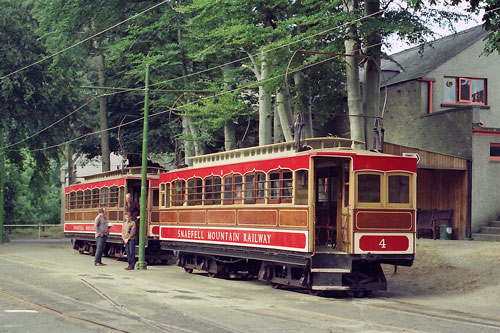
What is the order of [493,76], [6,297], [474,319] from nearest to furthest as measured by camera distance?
[474,319]
[6,297]
[493,76]

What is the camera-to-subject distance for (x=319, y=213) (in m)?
18.2

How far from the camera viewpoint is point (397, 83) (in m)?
34.0

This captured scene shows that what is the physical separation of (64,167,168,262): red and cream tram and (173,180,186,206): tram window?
256 centimetres

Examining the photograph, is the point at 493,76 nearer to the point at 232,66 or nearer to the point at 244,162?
the point at 232,66

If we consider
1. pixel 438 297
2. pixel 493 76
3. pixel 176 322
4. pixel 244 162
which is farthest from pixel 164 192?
pixel 493 76

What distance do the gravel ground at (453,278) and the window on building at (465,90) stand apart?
1036 centimetres

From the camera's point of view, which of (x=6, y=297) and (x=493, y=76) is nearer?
(x=6, y=297)

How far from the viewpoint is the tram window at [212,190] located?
21000mm

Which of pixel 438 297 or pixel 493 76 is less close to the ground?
pixel 493 76

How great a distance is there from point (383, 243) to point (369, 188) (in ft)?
3.86

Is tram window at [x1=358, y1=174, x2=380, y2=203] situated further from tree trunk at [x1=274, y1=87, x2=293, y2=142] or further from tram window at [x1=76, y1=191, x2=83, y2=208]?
tram window at [x1=76, y1=191, x2=83, y2=208]

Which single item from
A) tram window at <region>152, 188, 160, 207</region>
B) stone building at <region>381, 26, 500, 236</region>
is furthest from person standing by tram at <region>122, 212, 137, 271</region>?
stone building at <region>381, 26, 500, 236</region>

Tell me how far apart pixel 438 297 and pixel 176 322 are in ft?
24.1

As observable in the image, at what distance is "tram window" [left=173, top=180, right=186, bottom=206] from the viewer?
23453 millimetres
